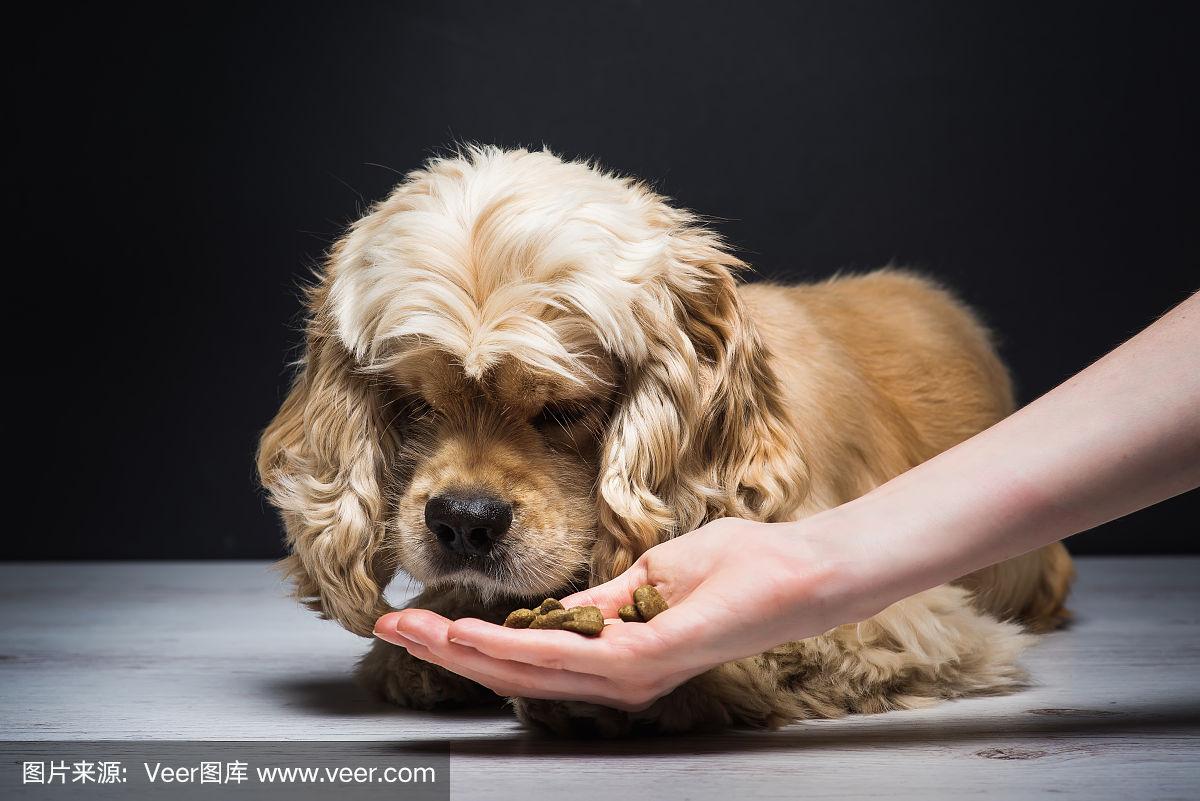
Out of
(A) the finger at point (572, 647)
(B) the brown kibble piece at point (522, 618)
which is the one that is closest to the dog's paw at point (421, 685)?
(B) the brown kibble piece at point (522, 618)

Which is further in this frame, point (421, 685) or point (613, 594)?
point (421, 685)

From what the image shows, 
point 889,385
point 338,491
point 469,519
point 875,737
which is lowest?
point 875,737

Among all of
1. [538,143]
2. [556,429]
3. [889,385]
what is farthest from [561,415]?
[538,143]

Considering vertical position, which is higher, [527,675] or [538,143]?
[538,143]

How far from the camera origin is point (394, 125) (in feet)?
12.6

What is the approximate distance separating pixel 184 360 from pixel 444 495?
2449 millimetres

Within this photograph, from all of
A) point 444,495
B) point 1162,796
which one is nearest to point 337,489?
point 444,495

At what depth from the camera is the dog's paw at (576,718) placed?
1710 millimetres

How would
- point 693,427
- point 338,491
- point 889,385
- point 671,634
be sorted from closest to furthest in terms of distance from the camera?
point 671,634, point 693,427, point 338,491, point 889,385

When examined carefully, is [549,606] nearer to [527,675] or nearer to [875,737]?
[527,675]

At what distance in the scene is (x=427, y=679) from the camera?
1970 millimetres

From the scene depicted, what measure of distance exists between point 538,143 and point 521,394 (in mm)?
2126

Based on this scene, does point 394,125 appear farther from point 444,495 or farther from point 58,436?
point 444,495

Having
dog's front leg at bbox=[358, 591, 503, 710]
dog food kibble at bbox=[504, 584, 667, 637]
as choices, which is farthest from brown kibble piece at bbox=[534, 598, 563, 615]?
dog's front leg at bbox=[358, 591, 503, 710]
